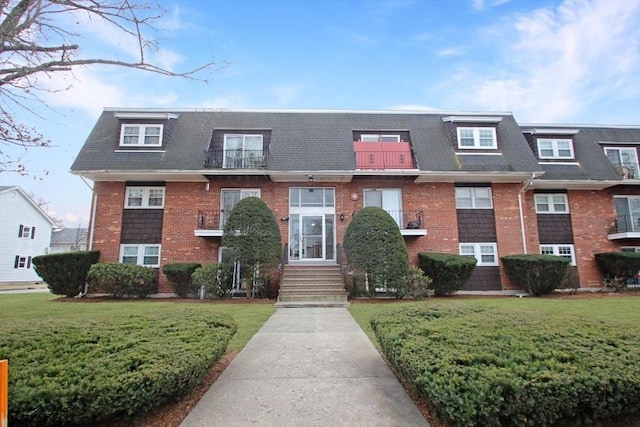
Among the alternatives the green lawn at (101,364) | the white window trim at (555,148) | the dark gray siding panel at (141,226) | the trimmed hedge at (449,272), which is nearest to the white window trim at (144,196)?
the dark gray siding panel at (141,226)

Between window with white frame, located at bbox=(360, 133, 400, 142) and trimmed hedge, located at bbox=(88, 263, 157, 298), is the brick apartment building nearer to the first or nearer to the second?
window with white frame, located at bbox=(360, 133, 400, 142)

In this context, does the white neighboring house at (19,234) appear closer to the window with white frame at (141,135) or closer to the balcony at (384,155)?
the window with white frame at (141,135)

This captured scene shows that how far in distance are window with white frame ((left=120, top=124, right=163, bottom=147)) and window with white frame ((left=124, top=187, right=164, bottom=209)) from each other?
2.10 meters

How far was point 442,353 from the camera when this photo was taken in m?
3.35

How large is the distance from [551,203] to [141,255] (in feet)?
62.4

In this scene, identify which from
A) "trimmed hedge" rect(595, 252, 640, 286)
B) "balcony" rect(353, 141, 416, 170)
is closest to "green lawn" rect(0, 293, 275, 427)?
"balcony" rect(353, 141, 416, 170)

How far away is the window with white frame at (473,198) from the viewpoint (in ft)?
51.6

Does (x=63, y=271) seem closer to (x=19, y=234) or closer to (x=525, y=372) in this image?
(x=525, y=372)

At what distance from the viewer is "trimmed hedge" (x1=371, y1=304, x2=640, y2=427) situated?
271 centimetres

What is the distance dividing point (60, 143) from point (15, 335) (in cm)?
299

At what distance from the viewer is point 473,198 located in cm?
1581

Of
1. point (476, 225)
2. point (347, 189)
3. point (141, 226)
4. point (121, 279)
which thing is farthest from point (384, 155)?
point (121, 279)

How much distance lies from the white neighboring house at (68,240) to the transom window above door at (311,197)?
38785mm

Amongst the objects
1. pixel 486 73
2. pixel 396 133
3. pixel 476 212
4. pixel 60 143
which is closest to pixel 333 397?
pixel 60 143
